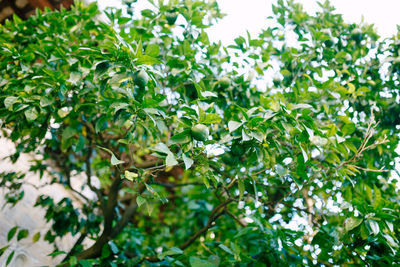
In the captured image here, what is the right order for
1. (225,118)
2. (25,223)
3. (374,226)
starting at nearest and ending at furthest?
(374,226) → (225,118) → (25,223)

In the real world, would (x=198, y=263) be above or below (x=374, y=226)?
below

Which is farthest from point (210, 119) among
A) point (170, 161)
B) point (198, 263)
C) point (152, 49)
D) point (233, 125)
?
point (198, 263)

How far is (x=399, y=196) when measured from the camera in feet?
7.70

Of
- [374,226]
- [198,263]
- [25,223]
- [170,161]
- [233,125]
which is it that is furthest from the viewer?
[25,223]

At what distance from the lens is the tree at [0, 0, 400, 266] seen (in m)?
1.25

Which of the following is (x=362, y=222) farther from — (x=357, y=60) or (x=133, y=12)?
(x=133, y=12)

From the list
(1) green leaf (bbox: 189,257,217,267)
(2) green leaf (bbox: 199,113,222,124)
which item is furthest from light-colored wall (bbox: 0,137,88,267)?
(2) green leaf (bbox: 199,113,222,124)

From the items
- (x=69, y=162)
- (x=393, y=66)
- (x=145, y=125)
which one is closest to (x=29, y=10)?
(x=69, y=162)

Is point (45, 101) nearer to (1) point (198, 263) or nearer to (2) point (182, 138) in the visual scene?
(2) point (182, 138)

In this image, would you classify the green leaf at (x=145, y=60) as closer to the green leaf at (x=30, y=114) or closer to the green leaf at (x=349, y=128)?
the green leaf at (x=30, y=114)

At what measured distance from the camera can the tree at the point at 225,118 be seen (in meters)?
1.25

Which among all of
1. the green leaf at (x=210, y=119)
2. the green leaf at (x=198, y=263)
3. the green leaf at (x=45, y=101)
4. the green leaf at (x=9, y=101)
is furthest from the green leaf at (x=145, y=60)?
the green leaf at (x=198, y=263)

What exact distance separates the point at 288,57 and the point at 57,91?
4.47 feet

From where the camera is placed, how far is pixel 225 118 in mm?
2197
